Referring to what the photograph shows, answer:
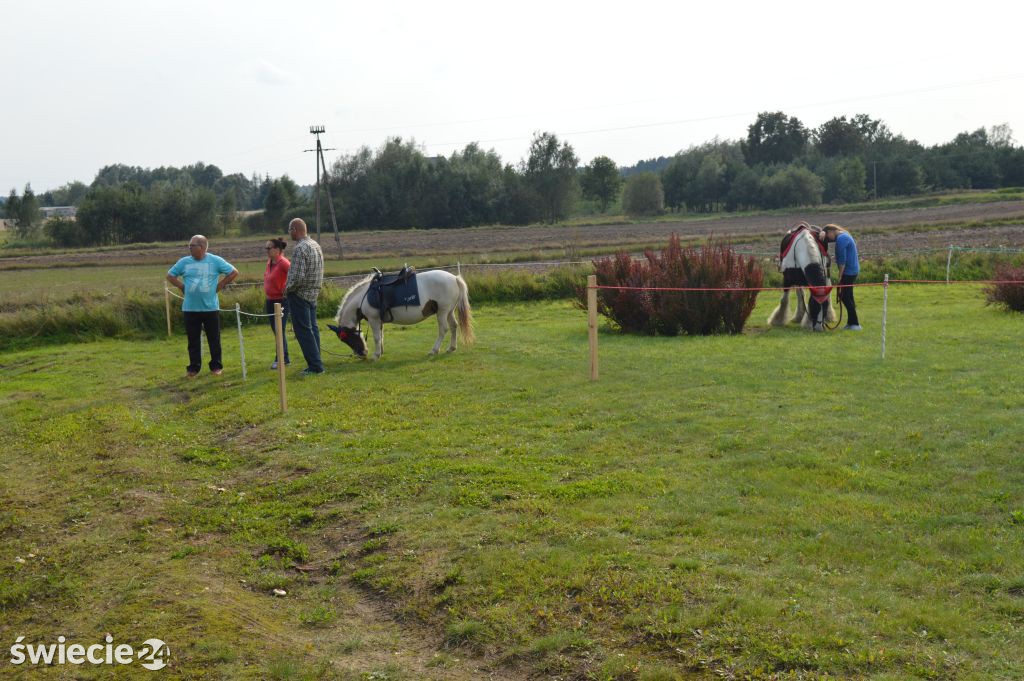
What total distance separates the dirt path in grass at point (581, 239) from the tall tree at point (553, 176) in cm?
1482

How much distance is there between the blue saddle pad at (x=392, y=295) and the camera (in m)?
14.5

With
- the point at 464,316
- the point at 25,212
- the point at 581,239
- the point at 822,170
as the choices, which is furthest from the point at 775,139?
the point at 464,316

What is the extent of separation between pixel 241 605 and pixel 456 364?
27.6 ft

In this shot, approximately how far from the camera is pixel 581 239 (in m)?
61.0

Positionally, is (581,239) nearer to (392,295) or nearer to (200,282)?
(392,295)

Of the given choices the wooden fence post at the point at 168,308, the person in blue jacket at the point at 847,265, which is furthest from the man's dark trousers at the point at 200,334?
the person in blue jacket at the point at 847,265

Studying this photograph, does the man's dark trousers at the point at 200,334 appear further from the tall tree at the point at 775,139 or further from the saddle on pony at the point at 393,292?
the tall tree at the point at 775,139

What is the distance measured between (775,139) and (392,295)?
113373 mm

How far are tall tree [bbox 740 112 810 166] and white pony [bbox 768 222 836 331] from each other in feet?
349

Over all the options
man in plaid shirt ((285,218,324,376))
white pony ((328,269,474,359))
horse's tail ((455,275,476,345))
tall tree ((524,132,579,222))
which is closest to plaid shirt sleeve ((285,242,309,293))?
man in plaid shirt ((285,218,324,376))

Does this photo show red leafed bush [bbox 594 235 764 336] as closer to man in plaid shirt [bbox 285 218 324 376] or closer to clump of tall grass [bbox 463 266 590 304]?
man in plaid shirt [bbox 285 218 324 376]

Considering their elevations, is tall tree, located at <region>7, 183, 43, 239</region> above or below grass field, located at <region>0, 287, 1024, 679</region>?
above

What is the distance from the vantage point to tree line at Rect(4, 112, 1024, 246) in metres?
83.4

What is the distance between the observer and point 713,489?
711cm
